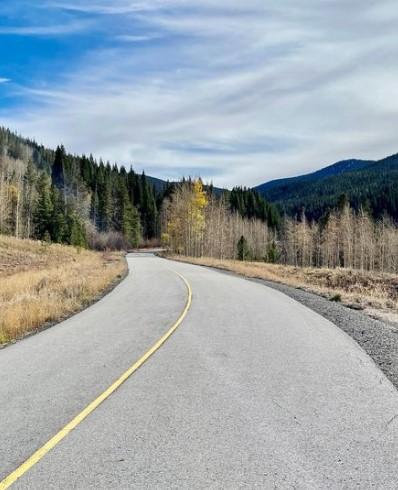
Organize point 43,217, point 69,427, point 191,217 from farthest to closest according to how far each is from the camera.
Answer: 1. point 43,217
2. point 191,217
3. point 69,427

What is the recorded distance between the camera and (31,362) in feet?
26.3

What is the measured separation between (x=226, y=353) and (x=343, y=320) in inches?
220

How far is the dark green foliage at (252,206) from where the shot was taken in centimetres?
13600

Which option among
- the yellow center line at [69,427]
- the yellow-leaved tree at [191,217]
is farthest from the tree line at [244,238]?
the yellow center line at [69,427]

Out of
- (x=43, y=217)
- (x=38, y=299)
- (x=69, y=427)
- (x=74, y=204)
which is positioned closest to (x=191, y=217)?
(x=43, y=217)

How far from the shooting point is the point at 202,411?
18.3 ft

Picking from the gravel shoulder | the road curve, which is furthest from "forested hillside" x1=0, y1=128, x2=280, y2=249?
the road curve

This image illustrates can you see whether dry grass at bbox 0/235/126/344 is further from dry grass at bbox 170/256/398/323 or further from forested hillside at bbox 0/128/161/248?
forested hillside at bbox 0/128/161/248

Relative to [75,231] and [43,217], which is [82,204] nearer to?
[43,217]

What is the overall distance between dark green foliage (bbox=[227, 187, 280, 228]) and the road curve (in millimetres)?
123685

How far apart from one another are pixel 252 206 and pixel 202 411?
453ft

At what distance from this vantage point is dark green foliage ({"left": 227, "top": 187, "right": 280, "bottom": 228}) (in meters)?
136

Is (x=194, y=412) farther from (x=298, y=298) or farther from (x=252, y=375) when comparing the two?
(x=298, y=298)

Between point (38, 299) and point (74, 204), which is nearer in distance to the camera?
point (38, 299)
